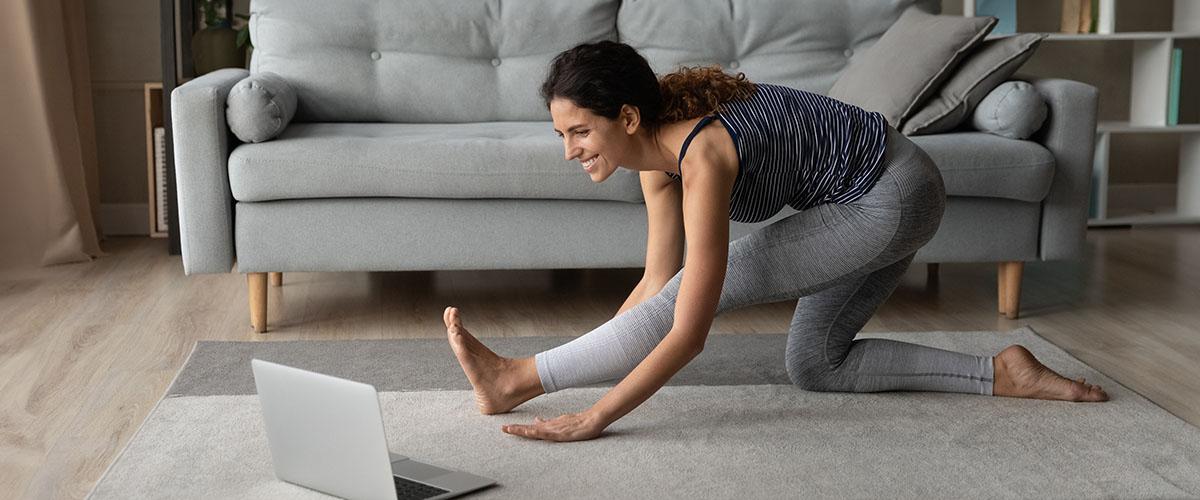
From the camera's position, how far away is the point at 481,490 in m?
1.76

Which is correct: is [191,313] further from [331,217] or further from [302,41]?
[302,41]

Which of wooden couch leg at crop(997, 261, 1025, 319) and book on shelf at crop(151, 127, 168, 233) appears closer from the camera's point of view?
wooden couch leg at crop(997, 261, 1025, 319)

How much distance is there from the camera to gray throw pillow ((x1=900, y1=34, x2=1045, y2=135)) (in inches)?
115

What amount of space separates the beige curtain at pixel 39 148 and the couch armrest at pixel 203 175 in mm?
1072

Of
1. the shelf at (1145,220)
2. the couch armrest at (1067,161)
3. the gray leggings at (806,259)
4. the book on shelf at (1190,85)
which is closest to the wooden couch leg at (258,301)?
the gray leggings at (806,259)

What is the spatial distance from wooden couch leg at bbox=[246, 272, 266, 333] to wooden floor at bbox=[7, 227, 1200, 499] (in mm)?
27

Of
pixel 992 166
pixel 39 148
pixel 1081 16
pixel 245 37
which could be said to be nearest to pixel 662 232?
pixel 992 166

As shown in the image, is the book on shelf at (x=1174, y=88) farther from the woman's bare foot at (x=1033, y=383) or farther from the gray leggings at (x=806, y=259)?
the gray leggings at (x=806, y=259)

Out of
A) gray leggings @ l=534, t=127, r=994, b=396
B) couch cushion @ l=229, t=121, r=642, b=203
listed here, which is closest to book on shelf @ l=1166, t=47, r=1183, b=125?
couch cushion @ l=229, t=121, r=642, b=203

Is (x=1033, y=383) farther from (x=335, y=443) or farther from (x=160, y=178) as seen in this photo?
(x=160, y=178)

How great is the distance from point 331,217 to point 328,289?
593mm

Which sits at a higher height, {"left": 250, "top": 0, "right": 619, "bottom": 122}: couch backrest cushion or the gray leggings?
{"left": 250, "top": 0, "right": 619, "bottom": 122}: couch backrest cushion

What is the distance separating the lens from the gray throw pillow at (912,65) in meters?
2.94

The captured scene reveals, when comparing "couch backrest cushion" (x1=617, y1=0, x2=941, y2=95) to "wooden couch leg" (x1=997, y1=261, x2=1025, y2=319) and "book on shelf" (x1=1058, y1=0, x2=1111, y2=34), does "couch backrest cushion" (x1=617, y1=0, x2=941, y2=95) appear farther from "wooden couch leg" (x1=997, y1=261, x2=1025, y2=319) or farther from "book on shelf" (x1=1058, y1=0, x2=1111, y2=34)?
"book on shelf" (x1=1058, y1=0, x2=1111, y2=34)
